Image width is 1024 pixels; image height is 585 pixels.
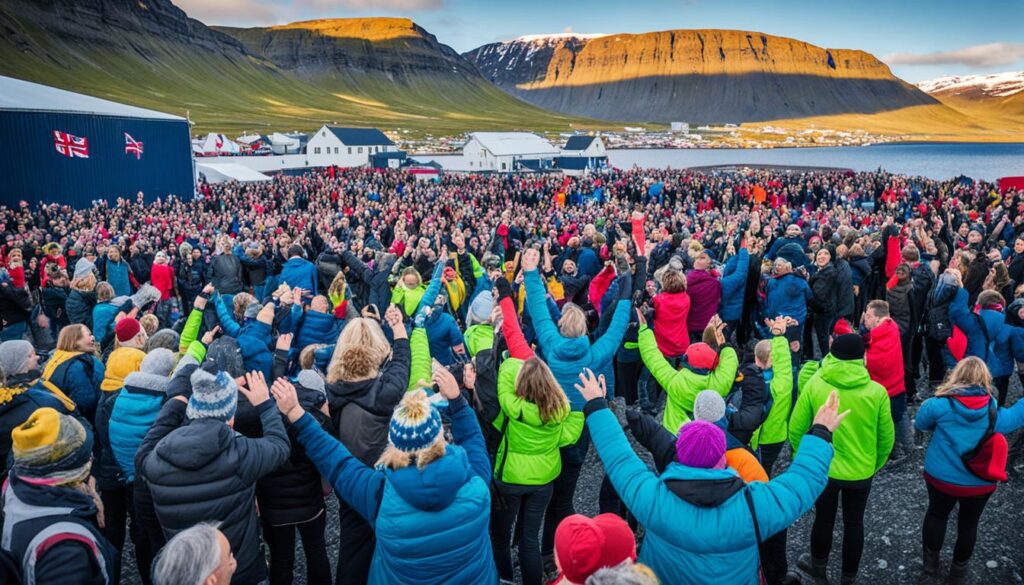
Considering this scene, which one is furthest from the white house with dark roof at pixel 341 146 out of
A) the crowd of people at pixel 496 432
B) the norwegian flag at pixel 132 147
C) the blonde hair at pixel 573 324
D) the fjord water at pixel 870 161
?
the blonde hair at pixel 573 324

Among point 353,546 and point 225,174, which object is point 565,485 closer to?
point 353,546

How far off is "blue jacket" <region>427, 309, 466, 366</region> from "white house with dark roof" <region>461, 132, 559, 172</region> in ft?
196

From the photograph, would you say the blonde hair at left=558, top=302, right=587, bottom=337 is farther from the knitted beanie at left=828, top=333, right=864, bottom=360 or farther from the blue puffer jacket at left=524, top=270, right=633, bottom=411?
the knitted beanie at left=828, top=333, right=864, bottom=360

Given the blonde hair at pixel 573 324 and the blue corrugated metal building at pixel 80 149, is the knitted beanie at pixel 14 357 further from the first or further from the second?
the blue corrugated metal building at pixel 80 149

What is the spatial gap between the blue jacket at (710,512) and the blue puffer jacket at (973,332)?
4.54 m

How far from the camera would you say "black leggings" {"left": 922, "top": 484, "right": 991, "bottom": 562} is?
3842mm

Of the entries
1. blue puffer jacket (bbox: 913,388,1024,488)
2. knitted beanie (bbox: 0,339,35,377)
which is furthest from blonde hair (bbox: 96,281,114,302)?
blue puffer jacket (bbox: 913,388,1024,488)

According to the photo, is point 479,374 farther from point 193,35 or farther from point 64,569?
point 193,35

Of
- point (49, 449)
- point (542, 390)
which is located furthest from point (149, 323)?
point (542, 390)

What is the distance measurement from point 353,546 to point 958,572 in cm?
399

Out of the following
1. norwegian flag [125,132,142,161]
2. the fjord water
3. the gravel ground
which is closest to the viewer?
the gravel ground

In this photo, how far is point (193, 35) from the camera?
156750 millimetres

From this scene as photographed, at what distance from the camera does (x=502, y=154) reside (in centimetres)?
6606

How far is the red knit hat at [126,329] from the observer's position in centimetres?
463
